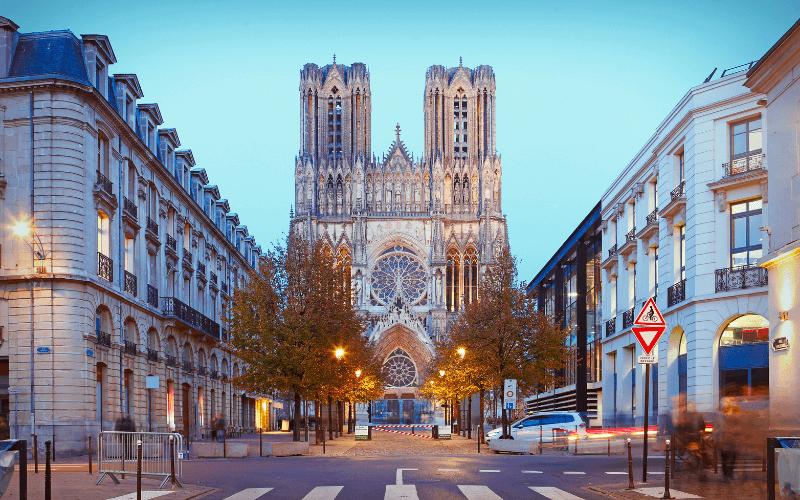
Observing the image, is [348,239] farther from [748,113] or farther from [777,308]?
A: [777,308]

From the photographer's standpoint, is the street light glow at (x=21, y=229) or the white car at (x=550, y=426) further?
the white car at (x=550, y=426)

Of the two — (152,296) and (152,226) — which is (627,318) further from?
(152,226)

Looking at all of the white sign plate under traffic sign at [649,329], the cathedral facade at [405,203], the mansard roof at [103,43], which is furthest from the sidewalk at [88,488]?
the cathedral facade at [405,203]

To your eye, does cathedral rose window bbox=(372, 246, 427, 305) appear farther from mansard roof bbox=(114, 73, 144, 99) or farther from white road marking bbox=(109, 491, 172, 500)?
white road marking bbox=(109, 491, 172, 500)

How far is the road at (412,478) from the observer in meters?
14.9

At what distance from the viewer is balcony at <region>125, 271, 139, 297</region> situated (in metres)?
35.2

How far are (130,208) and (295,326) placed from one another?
8.65 meters

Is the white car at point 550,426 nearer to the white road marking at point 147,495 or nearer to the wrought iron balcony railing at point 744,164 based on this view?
the wrought iron balcony railing at point 744,164

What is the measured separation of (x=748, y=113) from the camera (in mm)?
28234

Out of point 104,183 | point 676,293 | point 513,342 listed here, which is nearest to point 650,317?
point 676,293

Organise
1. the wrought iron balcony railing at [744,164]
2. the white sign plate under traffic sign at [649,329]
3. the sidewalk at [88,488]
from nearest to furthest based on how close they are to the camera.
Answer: the sidewalk at [88,488], the white sign plate under traffic sign at [649,329], the wrought iron balcony railing at [744,164]

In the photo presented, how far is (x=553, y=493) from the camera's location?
15297 mm

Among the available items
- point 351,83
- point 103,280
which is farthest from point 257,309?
point 351,83

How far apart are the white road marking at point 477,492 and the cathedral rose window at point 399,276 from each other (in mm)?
72487
